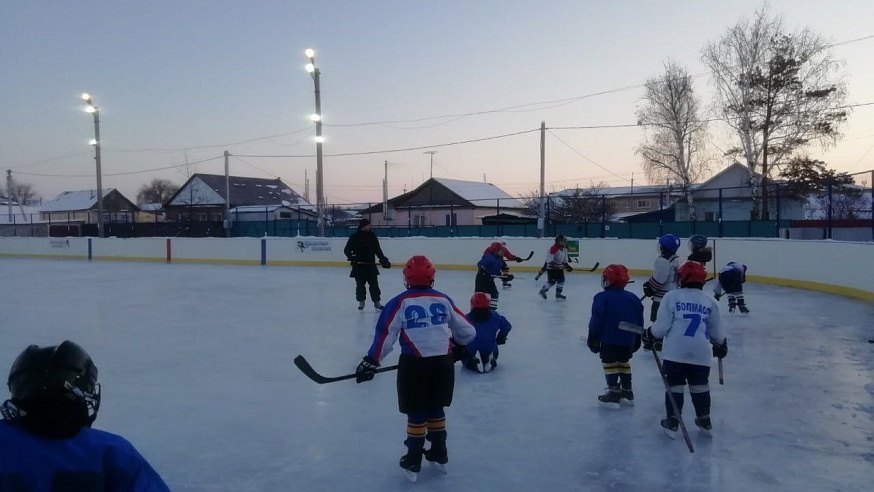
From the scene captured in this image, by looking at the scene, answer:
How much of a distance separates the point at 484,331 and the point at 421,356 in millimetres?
2486

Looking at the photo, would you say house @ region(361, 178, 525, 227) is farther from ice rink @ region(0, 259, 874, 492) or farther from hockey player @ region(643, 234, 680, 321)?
hockey player @ region(643, 234, 680, 321)

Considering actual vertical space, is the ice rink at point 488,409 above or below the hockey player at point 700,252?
below

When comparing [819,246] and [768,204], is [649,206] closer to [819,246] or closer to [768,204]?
[768,204]

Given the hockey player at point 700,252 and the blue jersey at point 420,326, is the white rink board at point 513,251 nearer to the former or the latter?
the hockey player at point 700,252

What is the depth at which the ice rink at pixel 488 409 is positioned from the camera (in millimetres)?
3605

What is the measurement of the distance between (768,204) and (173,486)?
2153cm

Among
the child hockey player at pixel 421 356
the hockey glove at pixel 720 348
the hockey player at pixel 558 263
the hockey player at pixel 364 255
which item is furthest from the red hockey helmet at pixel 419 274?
the hockey player at pixel 558 263

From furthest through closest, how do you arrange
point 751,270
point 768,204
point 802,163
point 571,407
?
1. point 802,163
2. point 768,204
3. point 751,270
4. point 571,407

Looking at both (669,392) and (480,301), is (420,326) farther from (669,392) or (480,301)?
(480,301)

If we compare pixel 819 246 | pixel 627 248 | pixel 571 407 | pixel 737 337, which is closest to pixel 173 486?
pixel 571 407

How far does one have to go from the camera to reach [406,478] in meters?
3.58

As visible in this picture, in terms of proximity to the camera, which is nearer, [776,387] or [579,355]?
[776,387]

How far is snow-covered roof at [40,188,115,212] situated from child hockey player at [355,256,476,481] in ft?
221

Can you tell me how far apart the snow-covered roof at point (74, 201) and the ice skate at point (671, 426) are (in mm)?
67855
